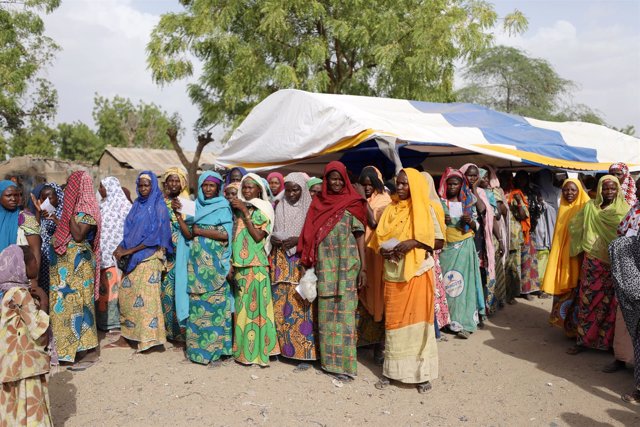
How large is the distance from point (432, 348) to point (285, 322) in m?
1.24

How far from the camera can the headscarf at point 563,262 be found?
5.09m

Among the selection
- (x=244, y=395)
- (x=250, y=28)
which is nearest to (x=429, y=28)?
(x=250, y=28)

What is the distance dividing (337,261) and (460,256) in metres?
1.70

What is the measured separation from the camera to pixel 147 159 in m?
23.5

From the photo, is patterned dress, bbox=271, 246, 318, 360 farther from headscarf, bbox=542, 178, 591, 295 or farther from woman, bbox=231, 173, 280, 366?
headscarf, bbox=542, 178, 591, 295

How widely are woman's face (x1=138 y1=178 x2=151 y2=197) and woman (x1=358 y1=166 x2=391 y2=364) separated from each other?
6.29 feet

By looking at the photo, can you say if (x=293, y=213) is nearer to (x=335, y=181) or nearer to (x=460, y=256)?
(x=335, y=181)

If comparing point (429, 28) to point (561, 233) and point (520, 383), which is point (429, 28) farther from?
point (520, 383)

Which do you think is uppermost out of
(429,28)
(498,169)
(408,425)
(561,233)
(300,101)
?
(429,28)

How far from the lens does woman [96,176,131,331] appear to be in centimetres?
561

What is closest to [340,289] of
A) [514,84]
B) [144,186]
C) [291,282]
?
[291,282]

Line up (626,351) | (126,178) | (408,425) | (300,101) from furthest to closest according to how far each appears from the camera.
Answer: (126,178)
(300,101)
(626,351)
(408,425)

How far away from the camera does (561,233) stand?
5238mm

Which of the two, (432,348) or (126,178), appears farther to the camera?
(126,178)
